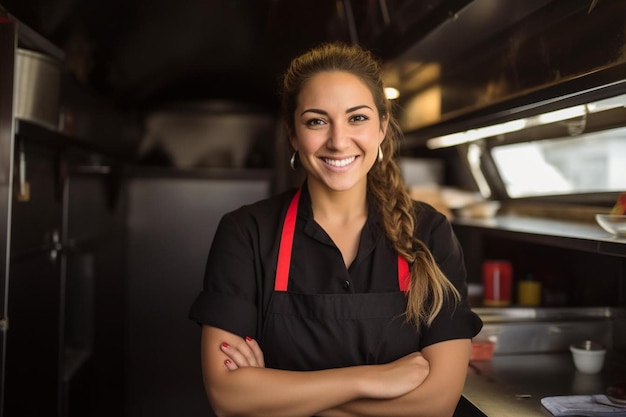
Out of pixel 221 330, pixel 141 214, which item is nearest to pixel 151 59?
pixel 141 214

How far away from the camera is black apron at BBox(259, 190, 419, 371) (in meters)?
1.64

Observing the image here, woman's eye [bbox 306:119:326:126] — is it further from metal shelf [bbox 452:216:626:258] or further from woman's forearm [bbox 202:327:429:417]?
metal shelf [bbox 452:216:626:258]

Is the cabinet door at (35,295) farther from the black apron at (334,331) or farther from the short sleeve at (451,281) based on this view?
the short sleeve at (451,281)

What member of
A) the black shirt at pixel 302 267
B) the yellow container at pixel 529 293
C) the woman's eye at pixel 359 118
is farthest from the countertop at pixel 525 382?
the woman's eye at pixel 359 118

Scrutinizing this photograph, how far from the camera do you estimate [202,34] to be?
3602 mm

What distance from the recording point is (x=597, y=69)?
1.51 metres

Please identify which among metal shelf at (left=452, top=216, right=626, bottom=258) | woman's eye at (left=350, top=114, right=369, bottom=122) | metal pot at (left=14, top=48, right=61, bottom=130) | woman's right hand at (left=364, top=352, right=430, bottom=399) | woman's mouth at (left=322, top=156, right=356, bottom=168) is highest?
metal pot at (left=14, top=48, right=61, bottom=130)

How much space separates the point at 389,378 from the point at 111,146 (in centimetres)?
287

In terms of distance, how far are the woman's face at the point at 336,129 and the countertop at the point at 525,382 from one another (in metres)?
0.74

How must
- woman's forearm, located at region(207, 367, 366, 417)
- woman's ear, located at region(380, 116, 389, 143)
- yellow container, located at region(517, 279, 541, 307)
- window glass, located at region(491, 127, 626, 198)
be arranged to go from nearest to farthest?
1. woman's forearm, located at region(207, 367, 366, 417)
2. woman's ear, located at region(380, 116, 389, 143)
3. window glass, located at region(491, 127, 626, 198)
4. yellow container, located at region(517, 279, 541, 307)

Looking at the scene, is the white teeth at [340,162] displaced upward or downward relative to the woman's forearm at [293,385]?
upward

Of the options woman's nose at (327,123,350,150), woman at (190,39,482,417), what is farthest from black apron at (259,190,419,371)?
woman's nose at (327,123,350,150)

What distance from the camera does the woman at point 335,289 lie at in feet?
5.05

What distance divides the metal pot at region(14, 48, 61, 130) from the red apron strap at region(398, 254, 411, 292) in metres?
1.35
